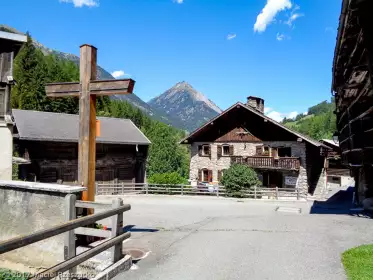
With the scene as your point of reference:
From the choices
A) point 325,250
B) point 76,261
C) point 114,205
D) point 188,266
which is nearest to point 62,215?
point 114,205

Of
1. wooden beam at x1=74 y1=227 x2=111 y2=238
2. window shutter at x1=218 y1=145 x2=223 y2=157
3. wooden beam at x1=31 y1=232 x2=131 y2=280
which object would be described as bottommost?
wooden beam at x1=31 y1=232 x2=131 y2=280

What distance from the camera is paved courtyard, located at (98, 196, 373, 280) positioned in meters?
6.16

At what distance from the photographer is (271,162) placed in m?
27.8

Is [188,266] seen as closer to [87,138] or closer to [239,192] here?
[87,138]

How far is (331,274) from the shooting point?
605 cm

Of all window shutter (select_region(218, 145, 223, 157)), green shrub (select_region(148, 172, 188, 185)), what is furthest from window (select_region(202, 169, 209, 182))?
green shrub (select_region(148, 172, 188, 185))

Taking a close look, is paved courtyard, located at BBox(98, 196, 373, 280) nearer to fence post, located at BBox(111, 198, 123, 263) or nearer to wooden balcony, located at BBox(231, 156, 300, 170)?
fence post, located at BBox(111, 198, 123, 263)

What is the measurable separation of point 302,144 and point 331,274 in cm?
2197

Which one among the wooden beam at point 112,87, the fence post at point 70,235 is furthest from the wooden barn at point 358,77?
the fence post at point 70,235

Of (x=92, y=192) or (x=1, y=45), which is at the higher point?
(x=1, y=45)

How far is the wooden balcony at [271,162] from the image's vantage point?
26.8 m

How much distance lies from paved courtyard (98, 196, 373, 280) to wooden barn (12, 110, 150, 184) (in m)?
13.0

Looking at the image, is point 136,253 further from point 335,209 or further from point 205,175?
point 205,175

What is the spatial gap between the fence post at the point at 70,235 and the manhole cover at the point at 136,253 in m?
1.57
